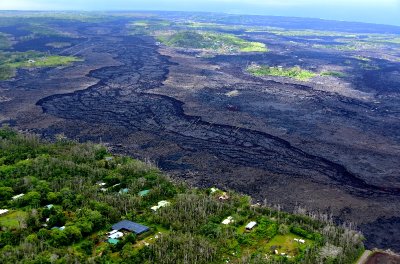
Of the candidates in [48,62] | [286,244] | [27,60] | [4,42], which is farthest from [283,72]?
[4,42]

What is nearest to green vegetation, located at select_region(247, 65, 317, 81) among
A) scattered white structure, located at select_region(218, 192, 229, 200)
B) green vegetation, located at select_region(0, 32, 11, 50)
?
scattered white structure, located at select_region(218, 192, 229, 200)

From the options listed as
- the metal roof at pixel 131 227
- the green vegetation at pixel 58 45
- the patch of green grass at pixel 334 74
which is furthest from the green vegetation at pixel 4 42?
the metal roof at pixel 131 227

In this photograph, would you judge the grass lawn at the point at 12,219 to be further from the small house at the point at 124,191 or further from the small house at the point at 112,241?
the small house at the point at 124,191

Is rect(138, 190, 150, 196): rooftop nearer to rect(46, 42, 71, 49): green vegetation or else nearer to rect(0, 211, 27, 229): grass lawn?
rect(0, 211, 27, 229): grass lawn

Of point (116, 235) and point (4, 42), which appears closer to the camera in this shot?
point (116, 235)

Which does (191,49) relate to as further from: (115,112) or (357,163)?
(357,163)

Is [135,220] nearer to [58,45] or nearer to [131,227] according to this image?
[131,227]
